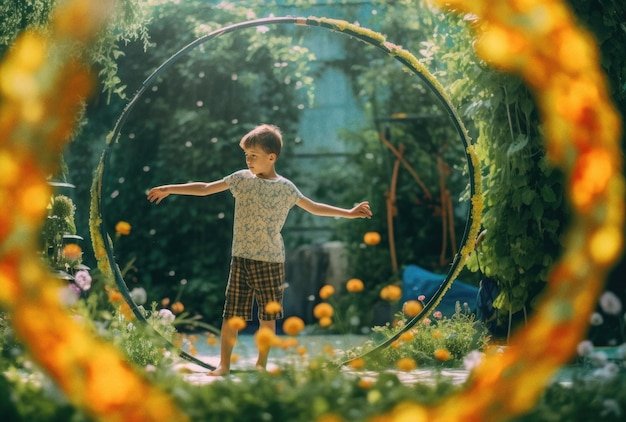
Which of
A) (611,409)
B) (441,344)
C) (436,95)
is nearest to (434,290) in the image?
(441,344)

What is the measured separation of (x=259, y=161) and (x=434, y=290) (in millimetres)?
2325

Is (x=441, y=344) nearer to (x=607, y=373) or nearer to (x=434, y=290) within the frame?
(x=434, y=290)

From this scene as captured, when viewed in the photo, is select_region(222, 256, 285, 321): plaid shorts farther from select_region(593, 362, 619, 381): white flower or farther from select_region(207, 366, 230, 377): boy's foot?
select_region(593, 362, 619, 381): white flower

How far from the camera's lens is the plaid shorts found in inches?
173

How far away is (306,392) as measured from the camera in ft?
8.59

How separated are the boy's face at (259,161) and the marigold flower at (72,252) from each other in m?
0.96

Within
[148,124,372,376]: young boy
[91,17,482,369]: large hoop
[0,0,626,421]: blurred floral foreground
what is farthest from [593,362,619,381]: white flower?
[148,124,372,376]: young boy

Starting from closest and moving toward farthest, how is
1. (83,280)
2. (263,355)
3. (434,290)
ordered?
1. (263,355)
2. (83,280)
3. (434,290)

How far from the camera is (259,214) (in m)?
4.44

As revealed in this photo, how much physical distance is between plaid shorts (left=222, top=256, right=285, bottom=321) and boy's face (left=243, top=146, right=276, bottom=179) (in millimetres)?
404

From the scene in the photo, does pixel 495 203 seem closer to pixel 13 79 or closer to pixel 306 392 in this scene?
pixel 306 392

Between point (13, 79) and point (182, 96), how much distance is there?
5.42m

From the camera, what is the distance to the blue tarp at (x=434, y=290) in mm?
6047

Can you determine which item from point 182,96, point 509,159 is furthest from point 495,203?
point 182,96
